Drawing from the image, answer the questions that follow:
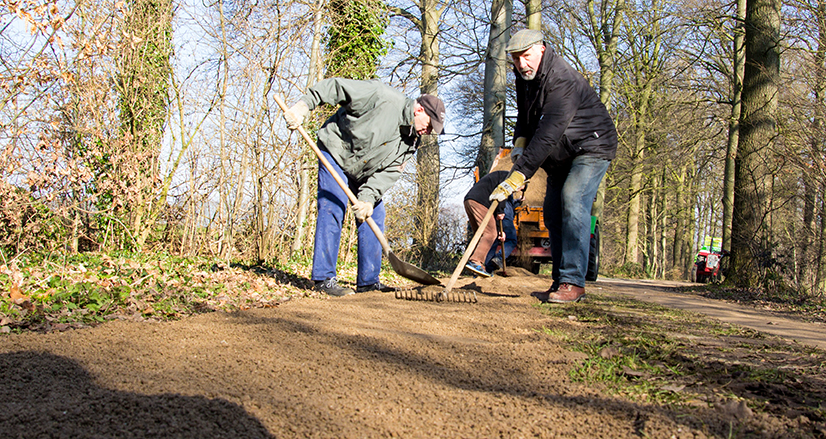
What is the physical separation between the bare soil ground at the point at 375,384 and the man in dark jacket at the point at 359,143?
1.78 m

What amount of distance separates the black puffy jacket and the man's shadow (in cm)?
333

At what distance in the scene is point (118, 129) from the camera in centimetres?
636

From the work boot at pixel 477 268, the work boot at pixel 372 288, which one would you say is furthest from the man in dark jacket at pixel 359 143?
the work boot at pixel 477 268

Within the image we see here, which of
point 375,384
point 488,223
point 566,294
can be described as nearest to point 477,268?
point 488,223

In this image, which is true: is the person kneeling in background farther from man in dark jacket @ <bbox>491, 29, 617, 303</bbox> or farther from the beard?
the beard

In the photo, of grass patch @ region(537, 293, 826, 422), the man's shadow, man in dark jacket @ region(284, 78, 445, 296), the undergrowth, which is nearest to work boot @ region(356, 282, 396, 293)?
man in dark jacket @ region(284, 78, 445, 296)

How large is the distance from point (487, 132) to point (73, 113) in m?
7.26

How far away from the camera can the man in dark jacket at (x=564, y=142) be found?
4391mm

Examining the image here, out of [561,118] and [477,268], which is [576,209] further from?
[477,268]

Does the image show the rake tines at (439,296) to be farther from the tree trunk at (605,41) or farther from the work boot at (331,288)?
the tree trunk at (605,41)

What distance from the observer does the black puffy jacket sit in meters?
4.38

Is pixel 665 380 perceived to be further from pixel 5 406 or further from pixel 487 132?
pixel 487 132

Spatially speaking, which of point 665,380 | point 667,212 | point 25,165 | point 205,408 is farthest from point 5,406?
point 667,212

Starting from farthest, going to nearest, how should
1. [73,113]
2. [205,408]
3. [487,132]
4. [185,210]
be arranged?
[487,132] < [185,210] < [73,113] < [205,408]
